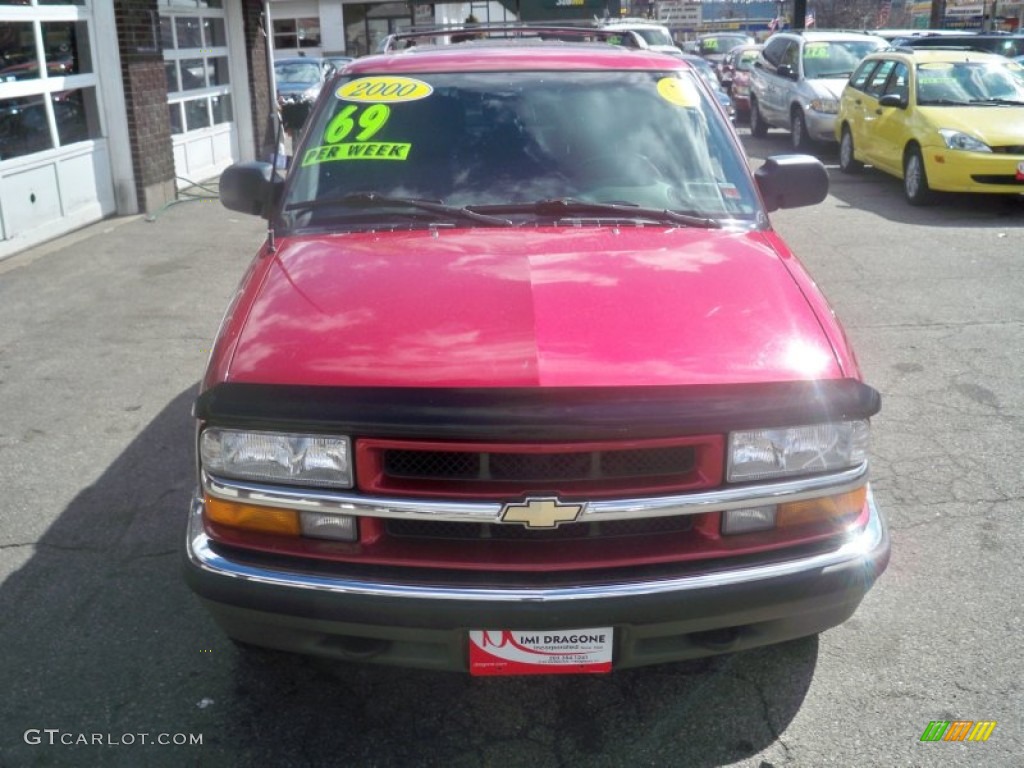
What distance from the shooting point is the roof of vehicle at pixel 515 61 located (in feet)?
14.0

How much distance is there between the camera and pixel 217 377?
288cm

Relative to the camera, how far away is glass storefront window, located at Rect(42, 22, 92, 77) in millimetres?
10094

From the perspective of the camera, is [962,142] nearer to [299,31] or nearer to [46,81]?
[46,81]

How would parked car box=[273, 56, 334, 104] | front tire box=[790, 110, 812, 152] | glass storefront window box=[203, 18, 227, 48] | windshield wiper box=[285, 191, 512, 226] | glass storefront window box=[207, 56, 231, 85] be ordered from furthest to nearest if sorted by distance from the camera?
parked car box=[273, 56, 334, 104], front tire box=[790, 110, 812, 152], glass storefront window box=[207, 56, 231, 85], glass storefront window box=[203, 18, 227, 48], windshield wiper box=[285, 191, 512, 226]

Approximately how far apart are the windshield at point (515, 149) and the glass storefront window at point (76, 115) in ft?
23.8

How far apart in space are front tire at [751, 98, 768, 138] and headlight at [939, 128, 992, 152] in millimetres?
8133

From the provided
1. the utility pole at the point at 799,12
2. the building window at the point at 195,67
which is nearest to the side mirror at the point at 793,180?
the building window at the point at 195,67

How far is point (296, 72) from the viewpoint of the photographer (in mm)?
21234

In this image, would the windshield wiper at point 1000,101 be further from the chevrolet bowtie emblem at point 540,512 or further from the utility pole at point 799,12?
the utility pole at point 799,12

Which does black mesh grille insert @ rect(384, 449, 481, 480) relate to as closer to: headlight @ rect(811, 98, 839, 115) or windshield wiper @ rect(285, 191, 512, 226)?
windshield wiper @ rect(285, 191, 512, 226)

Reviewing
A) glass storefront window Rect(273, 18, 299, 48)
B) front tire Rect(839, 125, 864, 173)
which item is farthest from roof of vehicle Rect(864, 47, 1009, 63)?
glass storefront window Rect(273, 18, 299, 48)

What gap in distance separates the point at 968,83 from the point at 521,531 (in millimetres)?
11296

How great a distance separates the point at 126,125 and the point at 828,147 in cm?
1118

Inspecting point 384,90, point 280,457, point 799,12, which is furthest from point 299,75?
point 280,457
